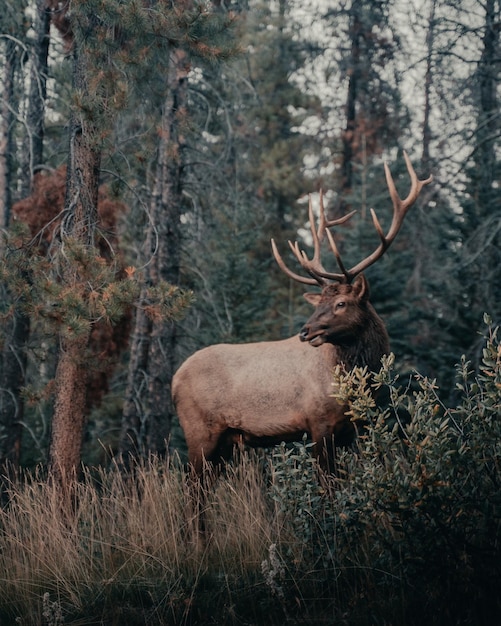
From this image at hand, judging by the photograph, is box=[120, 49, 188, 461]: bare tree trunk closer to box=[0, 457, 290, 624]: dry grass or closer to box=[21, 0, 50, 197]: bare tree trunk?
box=[21, 0, 50, 197]: bare tree trunk

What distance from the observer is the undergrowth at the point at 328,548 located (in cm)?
460

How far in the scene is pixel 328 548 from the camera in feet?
16.7

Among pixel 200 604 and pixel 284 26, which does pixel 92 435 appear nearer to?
pixel 200 604

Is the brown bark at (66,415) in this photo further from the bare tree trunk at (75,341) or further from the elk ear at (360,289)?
the elk ear at (360,289)

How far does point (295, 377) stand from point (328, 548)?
74.0 inches

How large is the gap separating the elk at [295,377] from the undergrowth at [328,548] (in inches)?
19.1

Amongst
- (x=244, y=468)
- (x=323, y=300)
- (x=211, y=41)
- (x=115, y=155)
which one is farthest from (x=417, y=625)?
(x=115, y=155)

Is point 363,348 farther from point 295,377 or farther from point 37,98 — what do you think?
point 37,98

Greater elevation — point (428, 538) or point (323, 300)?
point (323, 300)

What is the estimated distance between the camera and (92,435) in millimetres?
14789

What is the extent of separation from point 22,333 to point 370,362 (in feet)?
17.7

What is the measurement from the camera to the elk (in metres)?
6.54

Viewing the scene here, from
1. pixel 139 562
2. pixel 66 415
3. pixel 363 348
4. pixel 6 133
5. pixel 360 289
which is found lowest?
pixel 139 562

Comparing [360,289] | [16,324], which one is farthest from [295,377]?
[16,324]
